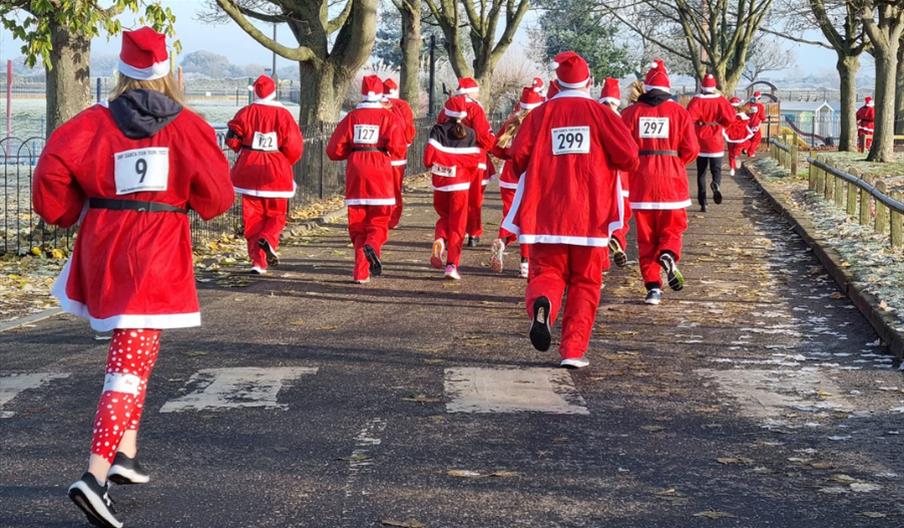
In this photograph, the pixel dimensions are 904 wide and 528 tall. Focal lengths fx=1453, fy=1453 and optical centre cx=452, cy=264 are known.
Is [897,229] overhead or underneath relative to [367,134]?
underneath

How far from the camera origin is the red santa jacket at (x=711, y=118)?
20.7 metres

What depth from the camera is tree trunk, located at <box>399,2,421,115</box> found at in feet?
97.6

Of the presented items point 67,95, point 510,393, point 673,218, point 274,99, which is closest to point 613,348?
point 510,393

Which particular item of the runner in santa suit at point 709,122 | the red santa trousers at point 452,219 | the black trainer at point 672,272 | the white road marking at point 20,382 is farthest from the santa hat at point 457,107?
the runner in santa suit at point 709,122

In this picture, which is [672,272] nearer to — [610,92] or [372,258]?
[610,92]

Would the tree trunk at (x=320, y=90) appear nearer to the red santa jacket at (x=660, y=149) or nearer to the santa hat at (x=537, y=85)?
the santa hat at (x=537, y=85)

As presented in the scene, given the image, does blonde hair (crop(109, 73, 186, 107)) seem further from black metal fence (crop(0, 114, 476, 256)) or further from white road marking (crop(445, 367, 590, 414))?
black metal fence (crop(0, 114, 476, 256))

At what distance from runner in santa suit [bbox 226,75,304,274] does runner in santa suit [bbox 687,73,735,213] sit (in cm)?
810

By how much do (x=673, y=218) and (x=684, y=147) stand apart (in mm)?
623

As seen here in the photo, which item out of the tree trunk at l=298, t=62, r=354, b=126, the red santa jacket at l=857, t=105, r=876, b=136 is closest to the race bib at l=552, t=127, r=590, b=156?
the tree trunk at l=298, t=62, r=354, b=126

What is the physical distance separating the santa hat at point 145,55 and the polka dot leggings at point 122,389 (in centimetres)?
103

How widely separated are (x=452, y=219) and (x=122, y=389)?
8.33 m

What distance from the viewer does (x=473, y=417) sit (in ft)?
24.4

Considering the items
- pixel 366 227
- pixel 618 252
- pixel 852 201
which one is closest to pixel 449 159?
pixel 366 227
